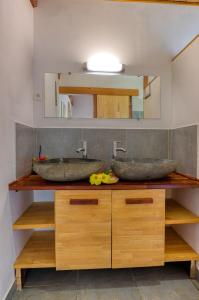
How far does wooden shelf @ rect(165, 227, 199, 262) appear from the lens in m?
1.52

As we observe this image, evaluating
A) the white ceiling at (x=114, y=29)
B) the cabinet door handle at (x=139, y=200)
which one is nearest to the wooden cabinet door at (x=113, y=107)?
the white ceiling at (x=114, y=29)

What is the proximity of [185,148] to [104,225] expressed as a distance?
94 centimetres

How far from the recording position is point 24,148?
1.68 meters

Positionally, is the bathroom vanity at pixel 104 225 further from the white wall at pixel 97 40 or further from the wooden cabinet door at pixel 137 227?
the white wall at pixel 97 40

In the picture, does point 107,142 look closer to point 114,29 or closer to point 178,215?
point 178,215

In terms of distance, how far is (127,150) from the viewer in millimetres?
2033

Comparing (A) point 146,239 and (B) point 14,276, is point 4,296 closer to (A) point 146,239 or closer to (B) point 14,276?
(B) point 14,276

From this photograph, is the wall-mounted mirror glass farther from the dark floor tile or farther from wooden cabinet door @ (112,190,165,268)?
the dark floor tile

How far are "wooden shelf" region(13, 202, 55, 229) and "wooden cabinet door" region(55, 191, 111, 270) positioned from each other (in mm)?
126

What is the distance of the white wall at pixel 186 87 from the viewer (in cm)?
161

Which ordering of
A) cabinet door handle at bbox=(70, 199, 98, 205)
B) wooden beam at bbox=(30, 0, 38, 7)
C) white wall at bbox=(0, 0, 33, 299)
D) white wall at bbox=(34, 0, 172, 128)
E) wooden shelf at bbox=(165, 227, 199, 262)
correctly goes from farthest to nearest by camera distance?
1. white wall at bbox=(34, 0, 172, 128)
2. wooden beam at bbox=(30, 0, 38, 7)
3. wooden shelf at bbox=(165, 227, 199, 262)
4. cabinet door handle at bbox=(70, 199, 98, 205)
5. white wall at bbox=(0, 0, 33, 299)

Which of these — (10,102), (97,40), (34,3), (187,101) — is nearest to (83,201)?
(10,102)

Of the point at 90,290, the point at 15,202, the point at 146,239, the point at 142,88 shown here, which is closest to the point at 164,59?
the point at 142,88

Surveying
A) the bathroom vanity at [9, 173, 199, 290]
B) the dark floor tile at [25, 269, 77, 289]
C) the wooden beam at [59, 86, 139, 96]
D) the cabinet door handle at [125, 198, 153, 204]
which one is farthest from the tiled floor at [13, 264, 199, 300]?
the wooden beam at [59, 86, 139, 96]
